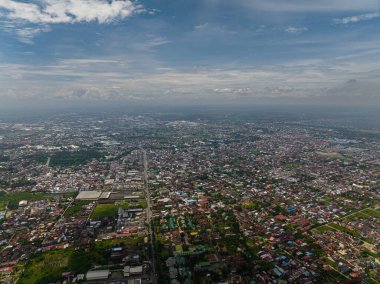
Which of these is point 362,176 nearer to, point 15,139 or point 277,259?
point 277,259

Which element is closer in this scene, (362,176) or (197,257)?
(197,257)

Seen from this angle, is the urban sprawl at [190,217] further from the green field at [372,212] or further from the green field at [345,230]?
the green field at [372,212]

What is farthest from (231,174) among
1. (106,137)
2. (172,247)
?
(106,137)

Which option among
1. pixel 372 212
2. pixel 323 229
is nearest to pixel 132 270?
pixel 323 229

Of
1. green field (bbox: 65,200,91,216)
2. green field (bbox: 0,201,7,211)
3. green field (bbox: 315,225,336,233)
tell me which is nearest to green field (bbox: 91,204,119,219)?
green field (bbox: 65,200,91,216)

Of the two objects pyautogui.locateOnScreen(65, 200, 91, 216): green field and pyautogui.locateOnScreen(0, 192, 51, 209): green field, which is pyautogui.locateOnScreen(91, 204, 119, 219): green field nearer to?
→ pyautogui.locateOnScreen(65, 200, 91, 216): green field

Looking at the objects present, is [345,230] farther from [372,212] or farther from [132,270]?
[132,270]

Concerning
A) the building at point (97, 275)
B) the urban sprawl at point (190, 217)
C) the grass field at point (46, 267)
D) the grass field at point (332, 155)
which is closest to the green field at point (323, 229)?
the urban sprawl at point (190, 217)

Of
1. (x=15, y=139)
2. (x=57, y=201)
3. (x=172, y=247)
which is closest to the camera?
(x=172, y=247)
